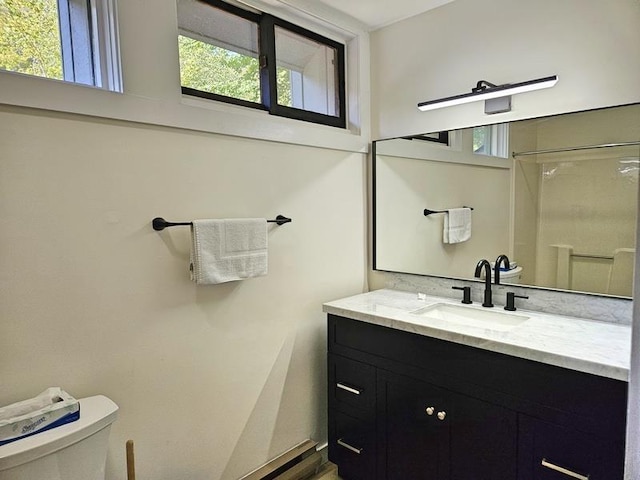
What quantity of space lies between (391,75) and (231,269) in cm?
147

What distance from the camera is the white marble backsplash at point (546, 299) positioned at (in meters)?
1.65

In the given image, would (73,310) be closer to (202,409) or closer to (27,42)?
(202,409)

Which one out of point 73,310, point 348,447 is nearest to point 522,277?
point 348,447

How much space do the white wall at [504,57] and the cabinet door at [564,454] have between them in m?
1.27

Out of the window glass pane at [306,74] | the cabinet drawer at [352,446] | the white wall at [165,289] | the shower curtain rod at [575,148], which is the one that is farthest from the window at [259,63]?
the cabinet drawer at [352,446]

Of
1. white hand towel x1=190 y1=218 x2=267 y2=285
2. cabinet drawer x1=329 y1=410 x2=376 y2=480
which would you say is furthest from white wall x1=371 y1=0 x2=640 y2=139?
cabinet drawer x1=329 y1=410 x2=376 y2=480

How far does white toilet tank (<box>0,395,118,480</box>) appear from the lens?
1080 millimetres

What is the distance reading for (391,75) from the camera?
234 cm

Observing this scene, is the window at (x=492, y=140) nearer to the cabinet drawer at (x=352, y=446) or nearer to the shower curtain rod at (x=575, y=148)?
the shower curtain rod at (x=575, y=148)

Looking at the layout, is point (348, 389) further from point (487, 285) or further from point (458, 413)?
point (487, 285)

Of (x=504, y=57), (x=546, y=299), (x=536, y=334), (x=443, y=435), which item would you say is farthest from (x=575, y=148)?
(x=443, y=435)

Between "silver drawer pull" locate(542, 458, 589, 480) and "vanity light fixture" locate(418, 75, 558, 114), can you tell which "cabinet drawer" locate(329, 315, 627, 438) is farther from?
"vanity light fixture" locate(418, 75, 558, 114)

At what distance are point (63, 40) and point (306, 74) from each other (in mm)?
1195

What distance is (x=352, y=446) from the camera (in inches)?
78.4
